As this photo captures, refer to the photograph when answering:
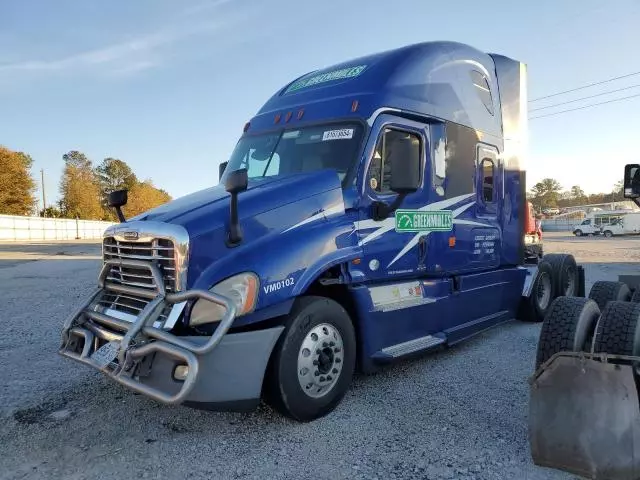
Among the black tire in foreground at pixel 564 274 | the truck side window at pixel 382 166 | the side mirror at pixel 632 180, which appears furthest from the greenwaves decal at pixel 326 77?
the black tire in foreground at pixel 564 274

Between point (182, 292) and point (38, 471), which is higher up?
point (182, 292)

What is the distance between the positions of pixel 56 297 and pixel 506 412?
31.7 ft

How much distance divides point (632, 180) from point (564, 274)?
2.67 m

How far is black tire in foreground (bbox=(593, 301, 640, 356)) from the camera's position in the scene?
3.33m

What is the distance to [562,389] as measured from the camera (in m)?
3.01

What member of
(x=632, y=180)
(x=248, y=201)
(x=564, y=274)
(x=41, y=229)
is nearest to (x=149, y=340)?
(x=248, y=201)

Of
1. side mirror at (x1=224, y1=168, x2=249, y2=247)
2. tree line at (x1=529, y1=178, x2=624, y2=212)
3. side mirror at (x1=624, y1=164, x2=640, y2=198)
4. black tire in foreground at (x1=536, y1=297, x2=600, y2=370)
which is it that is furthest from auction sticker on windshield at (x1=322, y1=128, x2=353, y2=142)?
tree line at (x1=529, y1=178, x2=624, y2=212)

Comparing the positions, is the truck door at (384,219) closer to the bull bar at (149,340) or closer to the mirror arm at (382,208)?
the mirror arm at (382,208)

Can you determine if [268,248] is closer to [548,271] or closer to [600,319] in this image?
[600,319]

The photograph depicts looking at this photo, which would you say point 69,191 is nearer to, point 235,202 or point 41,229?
point 41,229

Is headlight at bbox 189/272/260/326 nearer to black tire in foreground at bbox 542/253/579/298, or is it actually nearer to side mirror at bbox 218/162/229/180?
side mirror at bbox 218/162/229/180

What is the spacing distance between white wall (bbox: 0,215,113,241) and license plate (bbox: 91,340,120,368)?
142 ft

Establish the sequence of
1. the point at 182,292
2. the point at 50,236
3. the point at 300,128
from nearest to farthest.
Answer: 1. the point at 182,292
2. the point at 300,128
3. the point at 50,236

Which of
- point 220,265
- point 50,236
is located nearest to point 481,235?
point 220,265
